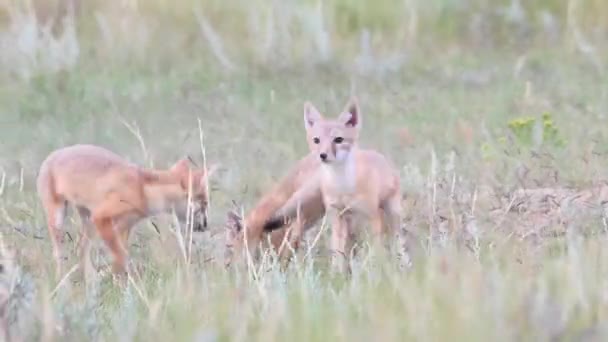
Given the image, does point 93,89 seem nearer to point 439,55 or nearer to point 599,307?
point 439,55

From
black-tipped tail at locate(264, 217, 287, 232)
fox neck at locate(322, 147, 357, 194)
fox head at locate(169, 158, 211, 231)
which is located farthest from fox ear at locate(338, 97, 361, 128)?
fox head at locate(169, 158, 211, 231)

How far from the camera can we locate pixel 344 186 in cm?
711

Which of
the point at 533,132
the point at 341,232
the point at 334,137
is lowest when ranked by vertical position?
the point at 341,232

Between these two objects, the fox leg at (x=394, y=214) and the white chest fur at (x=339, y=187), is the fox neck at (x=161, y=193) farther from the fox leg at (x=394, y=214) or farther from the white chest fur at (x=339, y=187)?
the fox leg at (x=394, y=214)

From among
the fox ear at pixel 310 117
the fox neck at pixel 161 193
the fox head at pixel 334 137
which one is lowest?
the fox neck at pixel 161 193

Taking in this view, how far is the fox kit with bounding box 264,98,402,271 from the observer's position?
23.1ft

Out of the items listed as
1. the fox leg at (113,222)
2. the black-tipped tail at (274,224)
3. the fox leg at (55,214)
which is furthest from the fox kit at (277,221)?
the fox leg at (55,214)

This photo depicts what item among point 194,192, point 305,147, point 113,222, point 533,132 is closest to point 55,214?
point 113,222

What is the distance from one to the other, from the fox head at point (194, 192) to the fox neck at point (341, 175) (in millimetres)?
573

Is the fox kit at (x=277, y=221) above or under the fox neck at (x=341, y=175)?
under

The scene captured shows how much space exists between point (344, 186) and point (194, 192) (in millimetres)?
729

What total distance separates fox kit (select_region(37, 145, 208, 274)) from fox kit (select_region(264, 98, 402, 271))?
0.49 m

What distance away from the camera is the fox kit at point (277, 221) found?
271 inches

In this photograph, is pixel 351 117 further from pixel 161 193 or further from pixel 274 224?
pixel 161 193
